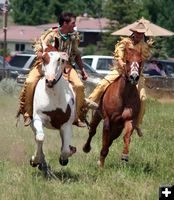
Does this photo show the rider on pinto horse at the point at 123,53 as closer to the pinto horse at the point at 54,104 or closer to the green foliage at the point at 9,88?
the pinto horse at the point at 54,104

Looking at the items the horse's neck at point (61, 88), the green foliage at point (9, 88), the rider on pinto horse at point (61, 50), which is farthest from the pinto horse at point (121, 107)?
the green foliage at point (9, 88)

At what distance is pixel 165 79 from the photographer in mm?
30391

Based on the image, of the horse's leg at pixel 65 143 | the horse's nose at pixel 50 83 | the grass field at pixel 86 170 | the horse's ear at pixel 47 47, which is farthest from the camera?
the horse's leg at pixel 65 143

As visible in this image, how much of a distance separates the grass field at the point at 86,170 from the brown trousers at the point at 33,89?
2.95 ft

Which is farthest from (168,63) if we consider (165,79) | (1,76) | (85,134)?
(85,134)

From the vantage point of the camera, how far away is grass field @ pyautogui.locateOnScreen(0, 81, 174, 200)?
9750 mm

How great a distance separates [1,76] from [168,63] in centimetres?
1171

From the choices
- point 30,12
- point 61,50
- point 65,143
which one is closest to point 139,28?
point 61,50

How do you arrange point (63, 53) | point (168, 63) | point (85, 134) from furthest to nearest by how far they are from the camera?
point (168, 63) < point (85, 134) < point (63, 53)

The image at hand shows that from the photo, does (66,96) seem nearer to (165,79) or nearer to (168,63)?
(165,79)

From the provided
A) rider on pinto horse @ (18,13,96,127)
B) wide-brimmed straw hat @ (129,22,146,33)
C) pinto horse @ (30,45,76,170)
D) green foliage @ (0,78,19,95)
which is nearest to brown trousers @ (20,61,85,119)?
rider on pinto horse @ (18,13,96,127)

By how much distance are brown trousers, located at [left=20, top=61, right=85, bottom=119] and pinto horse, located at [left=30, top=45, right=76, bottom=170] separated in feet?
0.74

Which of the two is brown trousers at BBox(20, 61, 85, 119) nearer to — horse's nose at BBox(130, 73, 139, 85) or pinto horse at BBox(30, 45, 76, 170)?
pinto horse at BBox(30, 45, 76, 170)

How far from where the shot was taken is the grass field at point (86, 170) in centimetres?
975
